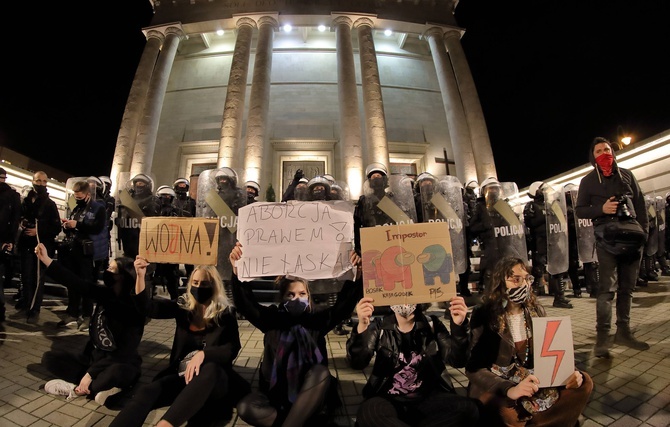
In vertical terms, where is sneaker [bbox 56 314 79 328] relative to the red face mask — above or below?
below

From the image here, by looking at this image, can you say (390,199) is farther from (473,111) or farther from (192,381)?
(473,111)

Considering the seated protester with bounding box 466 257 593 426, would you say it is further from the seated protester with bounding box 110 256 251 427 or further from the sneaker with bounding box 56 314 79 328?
the sneaker with bounding box 56 314 79 328

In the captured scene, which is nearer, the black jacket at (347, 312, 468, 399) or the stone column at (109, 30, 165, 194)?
the black jacket at (347, 312, 468, 399)

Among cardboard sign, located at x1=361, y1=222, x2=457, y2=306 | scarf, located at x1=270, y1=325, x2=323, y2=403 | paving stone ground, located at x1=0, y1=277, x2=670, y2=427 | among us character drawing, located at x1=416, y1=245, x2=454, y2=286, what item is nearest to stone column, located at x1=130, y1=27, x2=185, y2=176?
paving stone ground, located at x1=0, y1=277, x2=670, y2=427

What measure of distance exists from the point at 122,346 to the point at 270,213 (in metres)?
1.88

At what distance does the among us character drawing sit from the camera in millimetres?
2271

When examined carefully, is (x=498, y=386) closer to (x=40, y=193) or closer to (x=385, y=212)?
(x=385, y=212)

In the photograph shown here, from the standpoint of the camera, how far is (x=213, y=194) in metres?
4.72

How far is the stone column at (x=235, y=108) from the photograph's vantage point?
51.6ft

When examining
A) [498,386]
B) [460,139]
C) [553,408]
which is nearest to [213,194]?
[498,386]

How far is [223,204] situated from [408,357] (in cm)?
350

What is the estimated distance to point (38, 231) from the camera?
4832 mm

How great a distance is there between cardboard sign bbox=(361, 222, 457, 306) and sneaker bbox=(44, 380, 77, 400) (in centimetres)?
274

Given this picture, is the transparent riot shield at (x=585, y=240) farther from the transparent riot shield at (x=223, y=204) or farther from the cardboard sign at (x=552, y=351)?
the transparent riot shield at (x=223, y=204)
